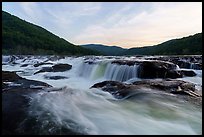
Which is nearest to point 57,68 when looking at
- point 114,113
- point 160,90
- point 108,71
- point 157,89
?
point 108,71

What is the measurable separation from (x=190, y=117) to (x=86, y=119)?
278 centimetres

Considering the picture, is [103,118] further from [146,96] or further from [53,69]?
[53,69]

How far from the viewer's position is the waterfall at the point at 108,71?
14953 millimetres

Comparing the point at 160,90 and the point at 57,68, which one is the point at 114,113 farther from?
the point at 57,68

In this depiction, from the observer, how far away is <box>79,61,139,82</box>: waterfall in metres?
15.0

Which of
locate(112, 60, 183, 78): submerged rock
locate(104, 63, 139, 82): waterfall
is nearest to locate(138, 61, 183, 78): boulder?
locate(112, 60, 183, 78): submerged rock

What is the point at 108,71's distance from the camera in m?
16.9

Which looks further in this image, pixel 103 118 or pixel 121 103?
pixel 121 103

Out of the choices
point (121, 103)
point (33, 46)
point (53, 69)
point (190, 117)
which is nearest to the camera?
point (190, 117)

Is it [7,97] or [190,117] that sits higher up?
[7,97]

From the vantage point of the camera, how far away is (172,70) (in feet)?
47.6

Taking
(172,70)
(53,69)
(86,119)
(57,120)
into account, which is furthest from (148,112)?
(53,69)

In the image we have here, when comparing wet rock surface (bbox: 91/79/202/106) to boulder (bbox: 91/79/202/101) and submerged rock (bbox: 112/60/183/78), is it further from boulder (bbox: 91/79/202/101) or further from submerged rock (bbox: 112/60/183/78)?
submerged rock (bbox: 112/60/183/78)

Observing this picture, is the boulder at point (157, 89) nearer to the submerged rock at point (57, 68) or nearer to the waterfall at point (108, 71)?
the waterfall at point (108, 71)
